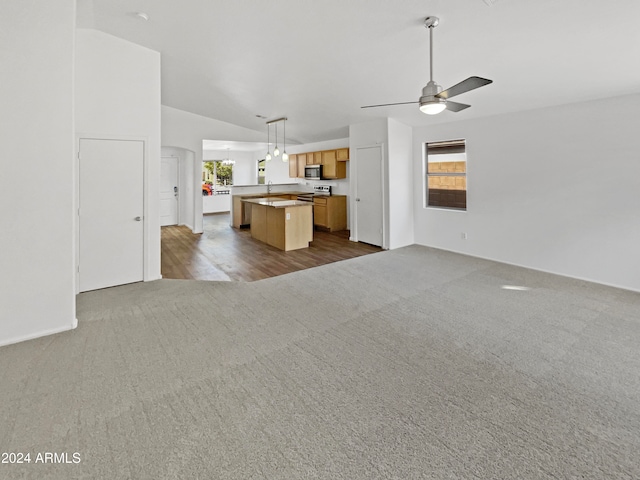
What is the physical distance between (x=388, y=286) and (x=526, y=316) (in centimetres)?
159

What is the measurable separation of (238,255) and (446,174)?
432 cm

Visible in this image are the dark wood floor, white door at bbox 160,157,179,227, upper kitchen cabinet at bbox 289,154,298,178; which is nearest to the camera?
the dark wood floor

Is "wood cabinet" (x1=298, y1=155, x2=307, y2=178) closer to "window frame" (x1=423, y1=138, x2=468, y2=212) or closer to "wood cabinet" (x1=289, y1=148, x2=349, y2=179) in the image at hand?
"wood cabinet" (x1=289, y1=148, x2=349, y2=179)

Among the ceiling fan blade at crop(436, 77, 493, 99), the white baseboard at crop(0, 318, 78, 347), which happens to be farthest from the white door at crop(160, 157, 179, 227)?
the ceiling fan blade at crop(436, 77, 493, 99)

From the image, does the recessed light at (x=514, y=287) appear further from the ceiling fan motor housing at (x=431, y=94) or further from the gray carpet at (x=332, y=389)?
the ceiling fan motor housing at (x=431, y=94)

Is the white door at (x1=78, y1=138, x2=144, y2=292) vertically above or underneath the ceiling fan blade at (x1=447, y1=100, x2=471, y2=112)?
underneath

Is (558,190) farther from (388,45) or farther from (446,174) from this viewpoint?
(388,45)

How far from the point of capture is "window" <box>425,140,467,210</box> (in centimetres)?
620

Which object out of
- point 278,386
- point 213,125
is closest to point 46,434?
point 278,386

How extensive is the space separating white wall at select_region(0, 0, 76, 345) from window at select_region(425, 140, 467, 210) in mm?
5810

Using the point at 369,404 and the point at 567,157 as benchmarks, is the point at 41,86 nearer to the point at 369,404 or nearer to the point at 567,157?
the point at 369,404

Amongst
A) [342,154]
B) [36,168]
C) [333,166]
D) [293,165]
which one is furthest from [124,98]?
[293,165]

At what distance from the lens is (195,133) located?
26.6 feet

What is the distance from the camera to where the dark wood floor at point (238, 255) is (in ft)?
17.0
